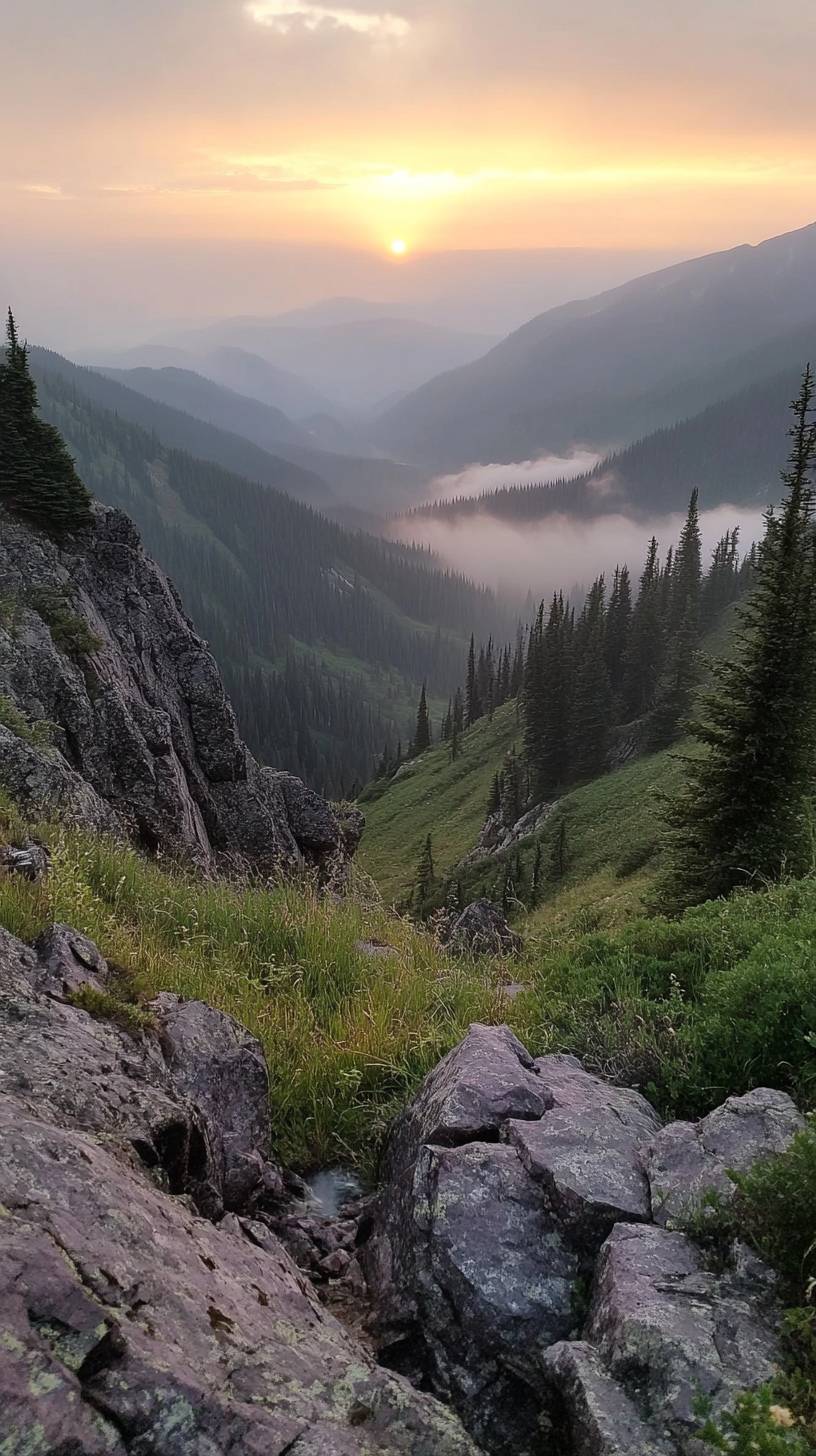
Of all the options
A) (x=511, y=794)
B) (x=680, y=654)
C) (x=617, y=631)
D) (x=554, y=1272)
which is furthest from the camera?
(x=617, y=631)

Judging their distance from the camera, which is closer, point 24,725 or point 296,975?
point 296,975

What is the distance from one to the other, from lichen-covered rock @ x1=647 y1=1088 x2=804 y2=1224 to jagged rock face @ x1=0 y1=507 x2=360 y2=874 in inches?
267

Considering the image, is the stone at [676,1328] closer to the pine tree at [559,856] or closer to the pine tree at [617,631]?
the pine tree at [559,856]

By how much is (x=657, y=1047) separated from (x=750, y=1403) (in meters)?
3.58

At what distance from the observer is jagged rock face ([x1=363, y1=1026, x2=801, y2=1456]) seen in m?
3.35

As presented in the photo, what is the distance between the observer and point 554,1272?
4.20m

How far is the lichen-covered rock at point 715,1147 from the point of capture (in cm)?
432

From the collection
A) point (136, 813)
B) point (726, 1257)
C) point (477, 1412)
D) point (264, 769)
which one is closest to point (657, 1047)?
point (726, 1257)

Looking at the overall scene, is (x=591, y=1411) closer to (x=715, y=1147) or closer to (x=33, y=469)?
(x=715, y=1147)

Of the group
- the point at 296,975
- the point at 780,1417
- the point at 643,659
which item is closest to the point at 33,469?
the point at 296,975

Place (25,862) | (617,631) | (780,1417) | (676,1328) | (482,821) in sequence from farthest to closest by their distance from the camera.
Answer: (617,631), (482,821), (25,862), (676,1328), (780,1417)

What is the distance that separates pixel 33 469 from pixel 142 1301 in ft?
87.4

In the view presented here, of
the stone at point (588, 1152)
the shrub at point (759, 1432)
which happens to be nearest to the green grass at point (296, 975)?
the stone at point (588, 1152)

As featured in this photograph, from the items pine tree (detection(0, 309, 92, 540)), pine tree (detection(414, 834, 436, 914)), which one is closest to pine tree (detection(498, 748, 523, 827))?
pine tree (detection(414, 834, 436, 914))
